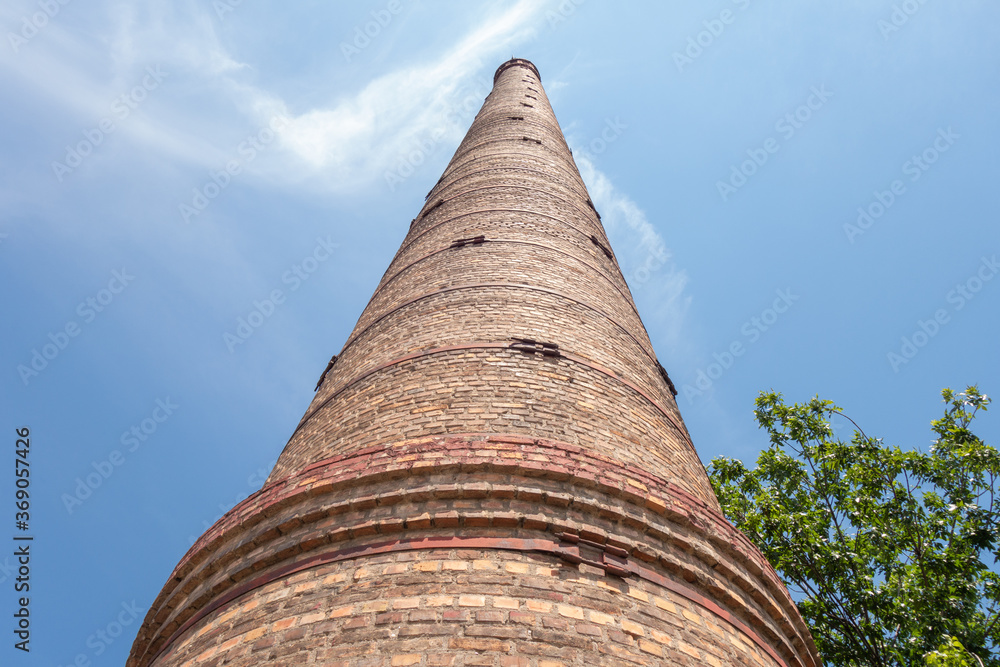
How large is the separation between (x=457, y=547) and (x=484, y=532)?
146 millimetres

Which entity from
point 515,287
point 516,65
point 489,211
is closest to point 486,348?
point 515,287

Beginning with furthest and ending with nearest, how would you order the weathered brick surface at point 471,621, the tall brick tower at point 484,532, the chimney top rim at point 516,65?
1. the chimney top rim at point 516,65
2. the tall brick tower at point 484,532
3. the weathered brick surface at point 471,621

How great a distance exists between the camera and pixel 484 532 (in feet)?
9.85

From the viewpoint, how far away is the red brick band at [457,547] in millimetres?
2934

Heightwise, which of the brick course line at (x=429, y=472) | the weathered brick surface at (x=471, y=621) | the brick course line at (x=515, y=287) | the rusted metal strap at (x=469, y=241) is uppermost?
the rusted metal strap at (x=469, y=241)

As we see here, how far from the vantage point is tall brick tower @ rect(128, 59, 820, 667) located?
2.62 meters

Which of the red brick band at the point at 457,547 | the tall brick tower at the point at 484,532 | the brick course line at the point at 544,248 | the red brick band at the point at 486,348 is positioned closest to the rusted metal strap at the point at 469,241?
the brick course line at the point at 544,248

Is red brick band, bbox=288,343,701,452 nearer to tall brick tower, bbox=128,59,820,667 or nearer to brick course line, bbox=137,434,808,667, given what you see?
tall brick tower, bbox=128,59,820,667

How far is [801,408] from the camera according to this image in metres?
9.09

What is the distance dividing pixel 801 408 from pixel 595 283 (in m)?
4.57

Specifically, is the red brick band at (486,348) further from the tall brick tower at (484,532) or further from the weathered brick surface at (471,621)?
the weathered brick surface at (471,621)

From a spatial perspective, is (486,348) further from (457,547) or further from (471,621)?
(471,621)

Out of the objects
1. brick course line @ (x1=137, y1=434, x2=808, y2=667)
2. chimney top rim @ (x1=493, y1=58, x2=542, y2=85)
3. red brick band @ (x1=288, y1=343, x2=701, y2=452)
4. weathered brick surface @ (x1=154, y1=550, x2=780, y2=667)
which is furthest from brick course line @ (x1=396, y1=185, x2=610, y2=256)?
chimney top rim @ (x1=493, y1=58, x2=542, y2=85)

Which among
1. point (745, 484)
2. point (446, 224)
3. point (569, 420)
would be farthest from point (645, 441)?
point (745, 484)
